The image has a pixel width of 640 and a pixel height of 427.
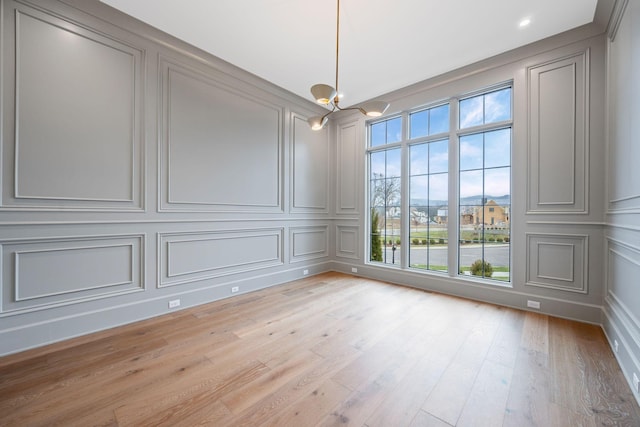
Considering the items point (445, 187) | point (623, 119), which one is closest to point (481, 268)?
point (445, 187)

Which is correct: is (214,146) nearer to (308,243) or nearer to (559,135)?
(308,243)

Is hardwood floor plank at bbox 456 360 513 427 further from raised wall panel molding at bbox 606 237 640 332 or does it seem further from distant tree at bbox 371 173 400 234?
distant tree at bbox 371 173 400 234

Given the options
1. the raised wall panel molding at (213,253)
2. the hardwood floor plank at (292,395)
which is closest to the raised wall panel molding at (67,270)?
the raised wall panel molding at (213,253)

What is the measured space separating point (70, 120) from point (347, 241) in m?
4.18

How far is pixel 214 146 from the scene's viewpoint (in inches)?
138

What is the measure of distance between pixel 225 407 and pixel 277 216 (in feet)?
9.67

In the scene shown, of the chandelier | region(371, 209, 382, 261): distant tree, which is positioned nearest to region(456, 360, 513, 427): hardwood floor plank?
the chandelier

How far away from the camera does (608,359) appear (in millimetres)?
2111

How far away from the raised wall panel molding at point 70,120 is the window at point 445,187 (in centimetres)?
370

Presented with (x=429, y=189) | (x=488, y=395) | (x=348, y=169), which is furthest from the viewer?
(x=348, y=169)

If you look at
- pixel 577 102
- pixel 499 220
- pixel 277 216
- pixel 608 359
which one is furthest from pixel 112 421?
pixel 577 102

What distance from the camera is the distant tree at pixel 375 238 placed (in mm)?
4793

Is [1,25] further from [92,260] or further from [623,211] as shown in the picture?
[623,211]

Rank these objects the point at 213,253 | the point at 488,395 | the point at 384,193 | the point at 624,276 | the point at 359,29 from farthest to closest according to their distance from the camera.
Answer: the point at 384,193 < the point at 213,253 < the point at 359,29 < the point at 624,276 < the point at 488,395
